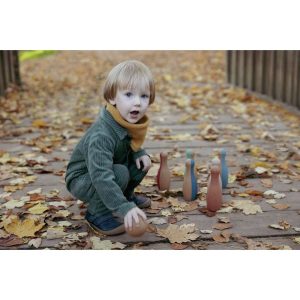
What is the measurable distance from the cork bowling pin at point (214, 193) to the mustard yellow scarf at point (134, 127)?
1.79ft

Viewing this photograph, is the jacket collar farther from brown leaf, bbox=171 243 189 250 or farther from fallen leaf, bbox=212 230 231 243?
fallen leaf, bbox=212 230 231 243

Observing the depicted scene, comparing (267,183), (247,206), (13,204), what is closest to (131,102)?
(247,206)

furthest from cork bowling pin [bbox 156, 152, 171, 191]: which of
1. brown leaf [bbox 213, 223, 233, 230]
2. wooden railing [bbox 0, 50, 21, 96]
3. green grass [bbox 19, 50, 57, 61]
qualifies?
green grass [bbox 19, 50, 57, 61]

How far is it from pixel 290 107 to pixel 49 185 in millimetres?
3896

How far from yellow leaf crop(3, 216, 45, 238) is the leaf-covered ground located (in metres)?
0.01

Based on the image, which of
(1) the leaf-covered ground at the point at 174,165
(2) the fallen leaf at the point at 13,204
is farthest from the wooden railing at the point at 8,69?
(2) the fallen leaf at the point at 13,204

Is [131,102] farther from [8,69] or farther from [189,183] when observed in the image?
[8,69]

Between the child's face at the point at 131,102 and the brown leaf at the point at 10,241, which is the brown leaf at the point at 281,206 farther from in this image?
the brown leaf at the point at 10,241

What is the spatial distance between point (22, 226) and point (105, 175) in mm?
690

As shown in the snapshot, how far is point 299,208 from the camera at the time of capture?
3465 mm

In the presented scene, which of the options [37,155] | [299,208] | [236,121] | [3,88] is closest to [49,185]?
[37,155]

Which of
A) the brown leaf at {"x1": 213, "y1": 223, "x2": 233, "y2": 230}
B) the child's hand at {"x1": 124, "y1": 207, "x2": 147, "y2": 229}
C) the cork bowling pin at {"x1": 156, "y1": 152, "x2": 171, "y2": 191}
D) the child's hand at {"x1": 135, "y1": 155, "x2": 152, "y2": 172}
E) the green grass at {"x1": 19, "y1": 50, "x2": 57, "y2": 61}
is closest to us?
the child's hand at {"x1": 124, "y1": 207, "x2": 147, "y2": 229}

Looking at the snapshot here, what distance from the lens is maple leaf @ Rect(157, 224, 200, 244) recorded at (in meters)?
2.97

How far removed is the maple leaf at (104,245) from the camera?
2.90m
